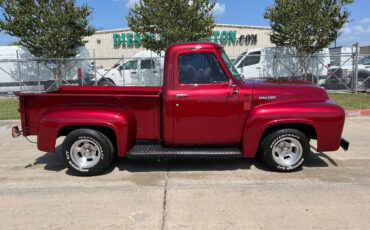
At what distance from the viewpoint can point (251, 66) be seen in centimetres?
1434

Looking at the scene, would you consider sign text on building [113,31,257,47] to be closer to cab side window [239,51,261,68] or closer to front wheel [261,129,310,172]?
cab side window [239,51,261,68]

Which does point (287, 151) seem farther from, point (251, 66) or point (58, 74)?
point (58, 74)

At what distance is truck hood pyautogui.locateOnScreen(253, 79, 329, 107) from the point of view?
Answer: 169 inches

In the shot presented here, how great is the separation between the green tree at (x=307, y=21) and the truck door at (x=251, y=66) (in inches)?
61.8

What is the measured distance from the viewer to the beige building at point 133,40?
92.1 feet

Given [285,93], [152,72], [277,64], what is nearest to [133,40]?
[152,72]

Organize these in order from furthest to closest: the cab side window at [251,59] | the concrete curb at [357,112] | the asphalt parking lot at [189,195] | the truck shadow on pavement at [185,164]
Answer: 1. the cab side window at [251,59]
2. the concrete curb at [357,112]
3. the truck shadow on pavement at [185,164]
4. the asphalt parking lot at [189,195]

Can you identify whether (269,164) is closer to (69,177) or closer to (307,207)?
(307,207)

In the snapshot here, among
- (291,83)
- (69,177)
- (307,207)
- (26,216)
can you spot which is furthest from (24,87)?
(307,207)

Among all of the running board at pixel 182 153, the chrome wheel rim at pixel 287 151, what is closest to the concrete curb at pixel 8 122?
the running board at pixel 182 153

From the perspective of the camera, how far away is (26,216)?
10.8ft

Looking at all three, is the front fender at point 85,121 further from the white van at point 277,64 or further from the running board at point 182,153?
the white van at point 277,64

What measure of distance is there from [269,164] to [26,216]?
3404 mm

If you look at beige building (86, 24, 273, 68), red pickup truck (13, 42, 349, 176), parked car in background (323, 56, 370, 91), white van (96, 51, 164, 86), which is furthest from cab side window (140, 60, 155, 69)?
beige building (86, 24, 273, 68)
